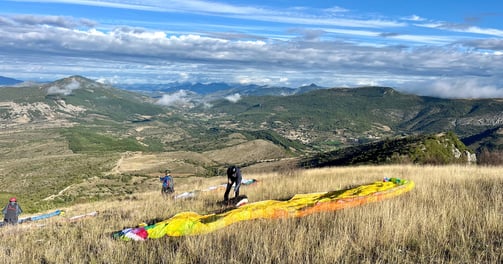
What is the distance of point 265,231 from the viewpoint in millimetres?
5270

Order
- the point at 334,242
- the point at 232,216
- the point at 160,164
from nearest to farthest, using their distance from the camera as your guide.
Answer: the point at 334,242 < the point at 232,216 < the point at 160,164

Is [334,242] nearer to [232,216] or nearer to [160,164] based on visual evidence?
[232,216]

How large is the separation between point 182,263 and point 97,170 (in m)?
125

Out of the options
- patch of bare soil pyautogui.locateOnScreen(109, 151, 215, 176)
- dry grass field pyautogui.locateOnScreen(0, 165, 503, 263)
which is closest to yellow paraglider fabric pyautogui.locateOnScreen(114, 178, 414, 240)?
dry grass field pyautogui.locateOnScreen(0, 165, 503, 263)

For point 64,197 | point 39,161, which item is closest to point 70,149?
point 39,161

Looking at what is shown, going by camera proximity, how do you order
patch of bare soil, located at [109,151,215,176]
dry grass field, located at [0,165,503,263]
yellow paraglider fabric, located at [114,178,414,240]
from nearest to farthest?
dry grass field, located at [0,165,503,263], yellow paraglider fabric, located at [114,178,414,240], patch of bare soil, located at [109,151,215,176]

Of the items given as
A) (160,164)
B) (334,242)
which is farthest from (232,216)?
(160,164)

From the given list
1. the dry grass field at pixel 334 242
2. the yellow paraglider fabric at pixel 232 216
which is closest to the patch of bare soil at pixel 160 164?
the yellow paraglider fabric at pixel 232 216

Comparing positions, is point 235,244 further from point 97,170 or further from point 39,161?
point 39,161

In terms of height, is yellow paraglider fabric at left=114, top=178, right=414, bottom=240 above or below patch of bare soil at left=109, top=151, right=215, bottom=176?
above

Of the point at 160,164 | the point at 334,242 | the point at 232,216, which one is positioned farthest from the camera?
the point at 160,164

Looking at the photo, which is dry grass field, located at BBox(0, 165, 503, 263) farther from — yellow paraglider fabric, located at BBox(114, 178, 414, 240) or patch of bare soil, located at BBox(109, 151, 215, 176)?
patch of bare soil, located at BBox(109, 151, 215, 176)

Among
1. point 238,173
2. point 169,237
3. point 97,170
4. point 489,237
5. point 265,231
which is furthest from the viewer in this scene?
point 97,170

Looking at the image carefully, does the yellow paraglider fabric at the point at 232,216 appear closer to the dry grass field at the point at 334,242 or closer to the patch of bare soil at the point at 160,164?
the dry grass field at the point at 334,242
